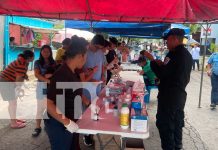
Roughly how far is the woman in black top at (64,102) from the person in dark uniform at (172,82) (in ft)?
4.77

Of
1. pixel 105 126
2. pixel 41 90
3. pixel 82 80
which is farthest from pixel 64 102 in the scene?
pixel 41 90

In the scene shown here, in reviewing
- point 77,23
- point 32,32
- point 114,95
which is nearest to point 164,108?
point 114,95

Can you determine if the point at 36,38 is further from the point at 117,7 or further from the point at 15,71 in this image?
the point at 117,7

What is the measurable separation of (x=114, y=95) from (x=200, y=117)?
365 centimetres

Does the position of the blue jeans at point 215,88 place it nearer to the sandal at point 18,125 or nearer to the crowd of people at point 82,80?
the crowd of people at point 82,80

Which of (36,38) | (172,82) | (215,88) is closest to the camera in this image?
(172,82)

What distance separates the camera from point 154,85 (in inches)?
292

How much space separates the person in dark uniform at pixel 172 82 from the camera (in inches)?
133

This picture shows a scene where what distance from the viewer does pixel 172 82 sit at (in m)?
3.47

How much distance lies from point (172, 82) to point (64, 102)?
1.66m

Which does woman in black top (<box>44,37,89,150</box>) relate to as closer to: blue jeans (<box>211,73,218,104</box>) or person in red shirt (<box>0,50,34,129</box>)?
person in red shirt (<box>0,50,34,129</box>)

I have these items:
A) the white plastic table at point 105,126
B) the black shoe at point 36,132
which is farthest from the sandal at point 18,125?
the white plastic table at point 105,126

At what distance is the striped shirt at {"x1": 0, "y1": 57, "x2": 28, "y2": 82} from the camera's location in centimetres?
432

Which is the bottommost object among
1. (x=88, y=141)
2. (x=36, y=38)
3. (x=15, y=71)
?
(x=88, y=141)
